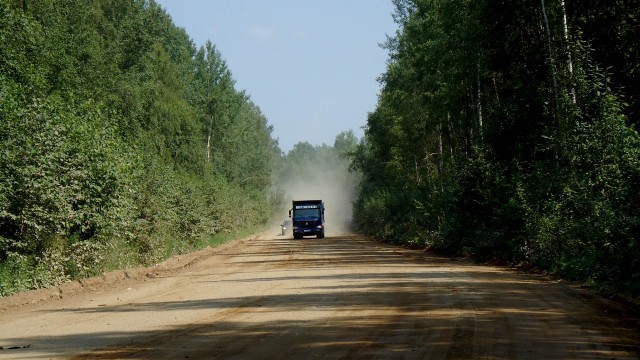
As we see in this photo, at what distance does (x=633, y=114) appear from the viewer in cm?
2452

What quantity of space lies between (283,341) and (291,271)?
1437 cm

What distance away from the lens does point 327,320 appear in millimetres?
11758

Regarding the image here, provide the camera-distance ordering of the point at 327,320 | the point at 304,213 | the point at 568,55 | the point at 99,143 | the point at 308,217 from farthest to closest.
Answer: the point at 304,213, the point at 308,217, the point at 568,55, the point at 99,143, the point at 327,320

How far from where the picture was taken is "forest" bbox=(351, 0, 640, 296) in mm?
18672

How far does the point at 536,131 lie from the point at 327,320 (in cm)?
1843

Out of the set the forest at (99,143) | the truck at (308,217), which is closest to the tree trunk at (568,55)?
the forest at (99,143)

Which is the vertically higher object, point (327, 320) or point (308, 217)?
point (308, 217)

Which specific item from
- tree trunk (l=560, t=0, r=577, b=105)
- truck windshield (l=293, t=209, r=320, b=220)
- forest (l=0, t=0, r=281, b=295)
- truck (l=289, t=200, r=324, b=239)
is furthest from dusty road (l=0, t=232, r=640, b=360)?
truck windshield (l=293, t=209, r=320, b=220)

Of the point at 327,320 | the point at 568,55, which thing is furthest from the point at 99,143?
the point at 568,55

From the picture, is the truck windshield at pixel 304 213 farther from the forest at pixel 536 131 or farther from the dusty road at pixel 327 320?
the dusty road at pixel 327 320

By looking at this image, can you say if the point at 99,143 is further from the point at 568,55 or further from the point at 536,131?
the point at 536,131

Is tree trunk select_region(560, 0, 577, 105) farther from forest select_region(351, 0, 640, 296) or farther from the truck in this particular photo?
the truck

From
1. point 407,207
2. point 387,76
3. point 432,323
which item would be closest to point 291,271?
point 432,323

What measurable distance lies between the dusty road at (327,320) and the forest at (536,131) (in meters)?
2.24
